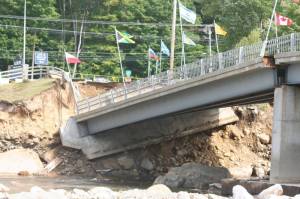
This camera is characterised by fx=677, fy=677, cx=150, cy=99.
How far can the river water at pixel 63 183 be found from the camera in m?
39.1

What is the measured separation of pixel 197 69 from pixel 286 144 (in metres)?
11.3

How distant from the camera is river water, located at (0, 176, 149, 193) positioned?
128ft

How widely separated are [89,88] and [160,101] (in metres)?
20.9

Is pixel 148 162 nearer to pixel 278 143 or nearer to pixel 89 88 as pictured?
pixel 89 88

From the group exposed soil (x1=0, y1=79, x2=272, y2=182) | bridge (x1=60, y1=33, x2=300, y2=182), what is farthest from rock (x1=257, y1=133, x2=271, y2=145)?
bridge (x1=60, y1=33, x2=300, y2=182)

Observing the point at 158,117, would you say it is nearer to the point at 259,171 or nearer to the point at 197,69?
the point at 197,69

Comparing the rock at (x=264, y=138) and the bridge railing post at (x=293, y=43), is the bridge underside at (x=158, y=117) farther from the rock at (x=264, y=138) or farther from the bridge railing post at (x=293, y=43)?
the bridge railing post at (x=293, y=43)

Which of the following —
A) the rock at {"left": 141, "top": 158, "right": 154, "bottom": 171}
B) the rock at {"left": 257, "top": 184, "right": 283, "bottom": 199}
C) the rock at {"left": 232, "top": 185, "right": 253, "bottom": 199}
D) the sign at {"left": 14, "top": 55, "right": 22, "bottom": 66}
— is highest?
the sign at {"left": 14, "top": 55, "right": 22, "bottom": 66}

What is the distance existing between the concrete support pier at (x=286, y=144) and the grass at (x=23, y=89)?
24.8 metres

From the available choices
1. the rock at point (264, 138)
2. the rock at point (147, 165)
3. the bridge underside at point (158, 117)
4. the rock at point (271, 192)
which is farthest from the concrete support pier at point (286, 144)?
the rock at point (264, 138)

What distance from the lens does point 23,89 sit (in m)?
54.4

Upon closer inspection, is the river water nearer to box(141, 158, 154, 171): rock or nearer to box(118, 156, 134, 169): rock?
box(118, 156, 134, 169): rock

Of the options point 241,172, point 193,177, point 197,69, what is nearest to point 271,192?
point 193,177

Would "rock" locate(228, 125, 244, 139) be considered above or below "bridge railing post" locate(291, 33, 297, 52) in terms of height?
below
